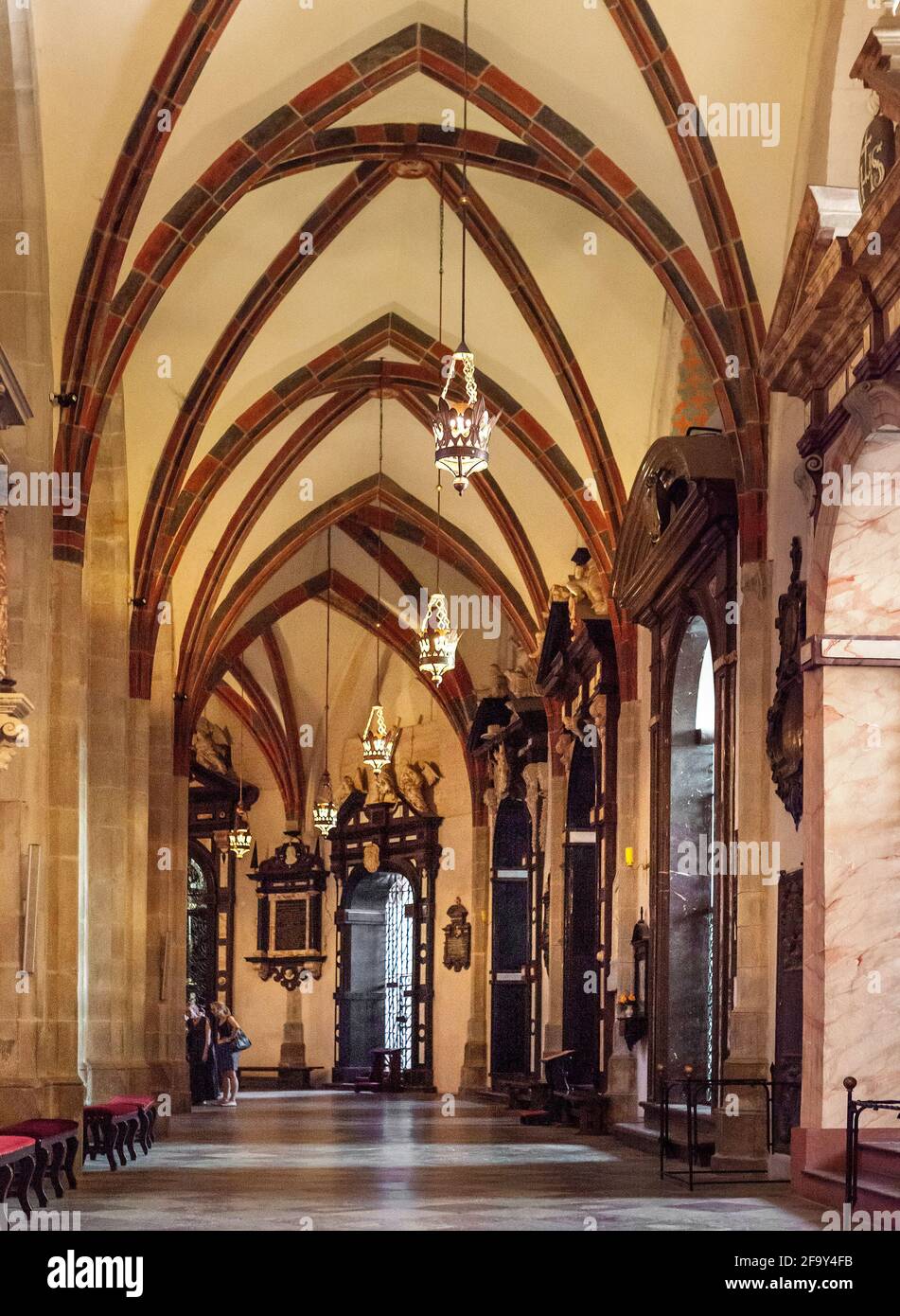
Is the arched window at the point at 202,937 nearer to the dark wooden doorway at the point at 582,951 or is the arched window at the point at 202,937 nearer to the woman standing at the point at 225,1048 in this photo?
the woman standing at the point at 225,1048

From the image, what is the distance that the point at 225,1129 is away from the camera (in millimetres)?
16719

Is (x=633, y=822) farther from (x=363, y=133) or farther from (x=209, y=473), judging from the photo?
(x=363, y=133)

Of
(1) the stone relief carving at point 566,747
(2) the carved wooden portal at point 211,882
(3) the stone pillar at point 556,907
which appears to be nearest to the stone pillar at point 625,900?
(1) the stone relief carving at point 566,747

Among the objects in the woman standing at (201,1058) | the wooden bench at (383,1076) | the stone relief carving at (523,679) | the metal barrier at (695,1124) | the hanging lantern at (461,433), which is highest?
the hanging lantern at (461,433)

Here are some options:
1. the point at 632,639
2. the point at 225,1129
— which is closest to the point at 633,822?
the point at 632,639

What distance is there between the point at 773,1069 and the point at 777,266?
5227 mm

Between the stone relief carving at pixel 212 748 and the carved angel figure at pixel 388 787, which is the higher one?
the stone relief carving at pixel 212 748

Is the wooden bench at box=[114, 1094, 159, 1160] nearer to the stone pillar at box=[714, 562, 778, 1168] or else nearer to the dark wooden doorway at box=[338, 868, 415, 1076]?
the stone pillar at box=[714, 562, 778, 1168]

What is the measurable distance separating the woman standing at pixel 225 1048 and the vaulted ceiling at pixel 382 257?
3829mm

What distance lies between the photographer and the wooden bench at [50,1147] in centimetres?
946

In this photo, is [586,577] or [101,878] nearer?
[101,878]

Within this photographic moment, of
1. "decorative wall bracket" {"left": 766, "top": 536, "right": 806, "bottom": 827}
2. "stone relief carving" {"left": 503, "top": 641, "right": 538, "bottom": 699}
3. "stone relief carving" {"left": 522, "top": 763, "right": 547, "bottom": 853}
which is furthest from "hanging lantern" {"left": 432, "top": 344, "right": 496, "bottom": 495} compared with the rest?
"stone relief carving" {"left": 522, "top": 763, "right": 547, "bottom": 853}

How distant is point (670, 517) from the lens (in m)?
14.4

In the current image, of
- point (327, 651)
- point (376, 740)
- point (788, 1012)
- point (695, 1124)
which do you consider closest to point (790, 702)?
point (788, 1012)
